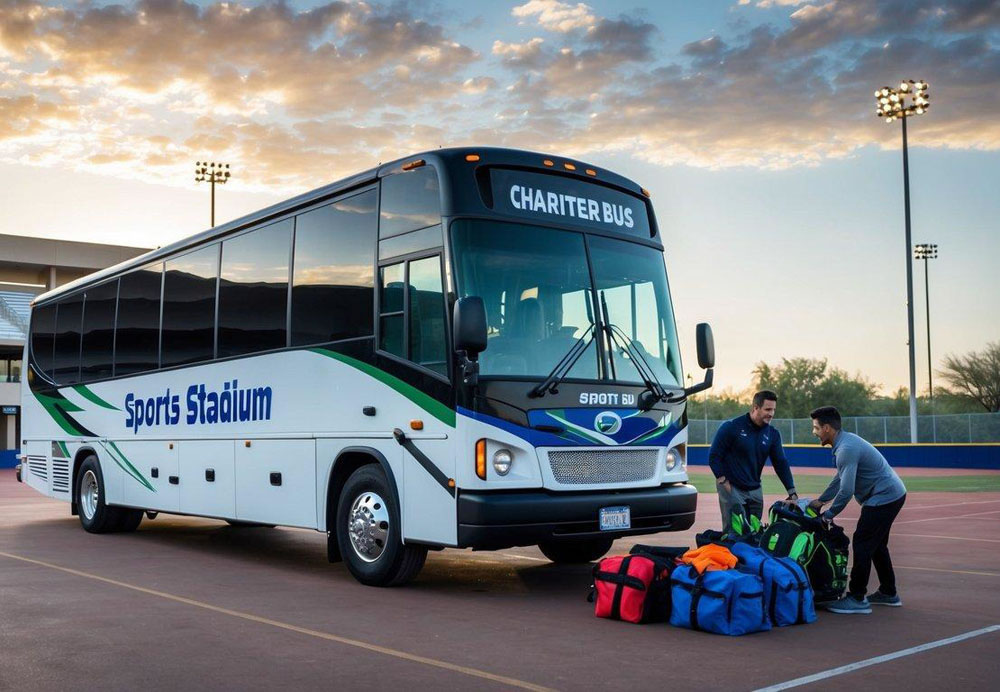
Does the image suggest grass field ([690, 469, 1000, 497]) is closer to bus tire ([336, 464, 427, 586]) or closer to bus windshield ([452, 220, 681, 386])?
bus windshield ([452, 220, 681, 386])

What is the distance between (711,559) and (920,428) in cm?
4328

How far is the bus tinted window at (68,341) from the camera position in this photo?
57.7 ft

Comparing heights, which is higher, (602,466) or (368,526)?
(602,466)

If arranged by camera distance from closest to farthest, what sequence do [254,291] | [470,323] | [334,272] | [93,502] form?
[470,323] < [334,272] < [254,291] < [93,502]

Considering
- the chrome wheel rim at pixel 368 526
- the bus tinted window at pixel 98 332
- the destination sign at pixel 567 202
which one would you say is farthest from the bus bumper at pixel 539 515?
the bus tinted window at pixel 98 332

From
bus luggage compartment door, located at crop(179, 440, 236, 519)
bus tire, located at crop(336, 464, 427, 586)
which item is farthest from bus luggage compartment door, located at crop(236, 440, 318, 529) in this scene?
bus tire, located at crop(336, 464, 427, 586)

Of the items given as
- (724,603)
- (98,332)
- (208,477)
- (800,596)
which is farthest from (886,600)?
(98,332)

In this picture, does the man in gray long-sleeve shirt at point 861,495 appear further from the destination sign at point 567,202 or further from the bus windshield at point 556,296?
the destination sign at point 567,202

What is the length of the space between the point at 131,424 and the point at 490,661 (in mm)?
9787

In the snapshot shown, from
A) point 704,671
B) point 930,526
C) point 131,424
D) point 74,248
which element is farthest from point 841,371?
point 704,671

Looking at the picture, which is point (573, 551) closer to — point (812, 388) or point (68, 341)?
point (68, 341)

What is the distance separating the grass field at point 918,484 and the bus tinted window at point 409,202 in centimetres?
1787

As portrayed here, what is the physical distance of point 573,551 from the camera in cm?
1227

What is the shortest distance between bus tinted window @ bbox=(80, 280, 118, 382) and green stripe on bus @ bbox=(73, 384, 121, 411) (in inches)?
5.6
